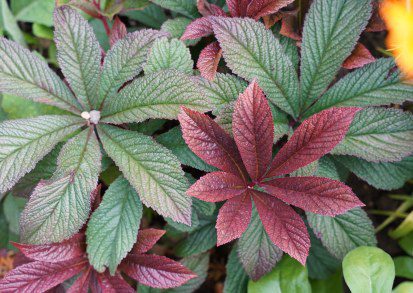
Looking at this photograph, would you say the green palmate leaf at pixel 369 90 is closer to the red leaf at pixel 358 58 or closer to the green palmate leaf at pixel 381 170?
the red leaf at pixel 358 58

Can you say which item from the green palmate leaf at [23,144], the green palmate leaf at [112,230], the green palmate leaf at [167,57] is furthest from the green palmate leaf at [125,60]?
the green palmate leaf at [112,230]

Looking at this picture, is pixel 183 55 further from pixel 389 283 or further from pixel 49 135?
pixel 389 283

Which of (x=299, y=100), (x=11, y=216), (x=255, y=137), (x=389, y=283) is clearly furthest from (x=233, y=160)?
(x=11, y=216)

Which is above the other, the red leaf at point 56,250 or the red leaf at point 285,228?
the red leaf at point 285,228

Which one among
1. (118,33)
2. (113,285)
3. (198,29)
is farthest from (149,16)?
(113,285)

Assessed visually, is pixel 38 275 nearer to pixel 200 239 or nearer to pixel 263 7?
pixel 200 239

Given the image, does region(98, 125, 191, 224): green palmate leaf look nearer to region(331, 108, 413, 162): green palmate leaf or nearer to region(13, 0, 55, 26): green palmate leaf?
region(331, 108, 413, 162): green palmate leaf
